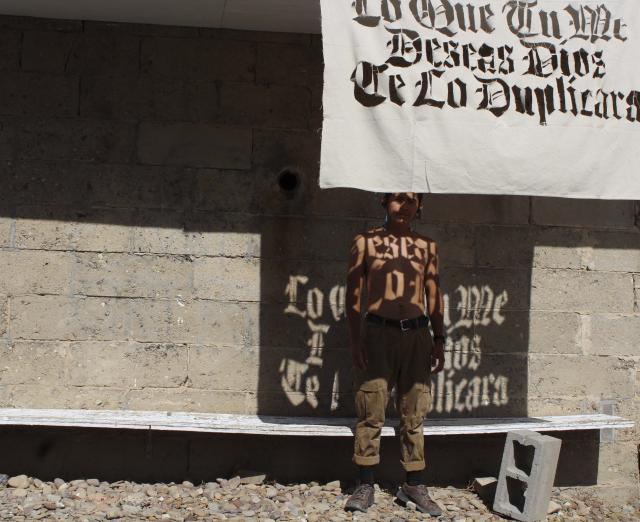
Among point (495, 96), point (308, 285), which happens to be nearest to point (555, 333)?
point (308, 285)

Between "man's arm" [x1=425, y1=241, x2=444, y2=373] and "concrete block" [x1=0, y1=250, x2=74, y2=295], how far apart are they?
2.15 m

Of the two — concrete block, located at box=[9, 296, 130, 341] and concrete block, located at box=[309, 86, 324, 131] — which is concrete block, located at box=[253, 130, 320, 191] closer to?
concrete block, located at box=[309, 86, 324, 131]

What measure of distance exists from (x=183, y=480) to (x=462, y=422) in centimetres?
175

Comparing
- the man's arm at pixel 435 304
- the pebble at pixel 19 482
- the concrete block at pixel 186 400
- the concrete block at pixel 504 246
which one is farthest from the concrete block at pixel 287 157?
the pebble at pixel 19 482

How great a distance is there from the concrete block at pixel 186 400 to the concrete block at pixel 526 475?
162 cm

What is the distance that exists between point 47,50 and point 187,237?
1412mm

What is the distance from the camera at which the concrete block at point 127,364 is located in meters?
5.25

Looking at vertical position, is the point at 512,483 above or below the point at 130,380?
below

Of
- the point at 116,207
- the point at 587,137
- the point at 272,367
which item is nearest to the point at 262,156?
the point at 116,207

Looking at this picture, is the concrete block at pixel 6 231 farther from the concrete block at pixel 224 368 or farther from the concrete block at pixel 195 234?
the concrete block at pixel 224 368

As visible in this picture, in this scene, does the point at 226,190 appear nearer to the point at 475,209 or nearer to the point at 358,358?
the point at 358,358

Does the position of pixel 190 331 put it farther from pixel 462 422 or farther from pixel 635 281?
pixel 635 281

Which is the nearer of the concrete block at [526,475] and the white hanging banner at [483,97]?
the white hanging banner at [483,97]

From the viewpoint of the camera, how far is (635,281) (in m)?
5.71
